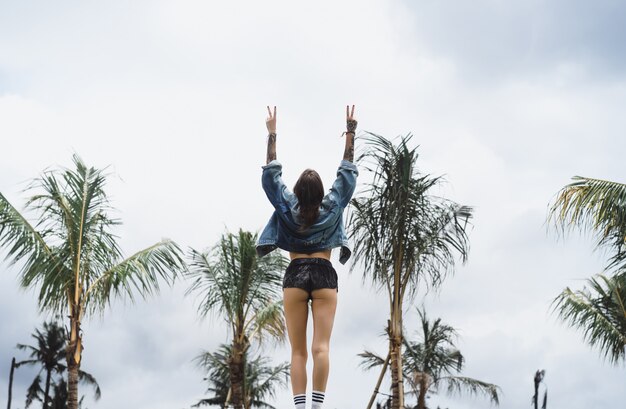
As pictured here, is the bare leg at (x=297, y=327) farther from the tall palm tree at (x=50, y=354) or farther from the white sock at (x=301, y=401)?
the tall palm tree at (x=50, y=354)

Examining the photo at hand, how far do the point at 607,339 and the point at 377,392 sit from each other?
26.2 ft

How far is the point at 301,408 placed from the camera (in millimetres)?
5102

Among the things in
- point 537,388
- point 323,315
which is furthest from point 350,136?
point 537,388

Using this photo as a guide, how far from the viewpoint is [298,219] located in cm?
A: 531

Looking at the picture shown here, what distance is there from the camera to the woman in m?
5.18

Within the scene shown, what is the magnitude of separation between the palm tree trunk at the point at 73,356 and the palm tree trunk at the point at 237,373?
4055mm

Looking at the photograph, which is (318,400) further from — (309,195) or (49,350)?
(49,350)

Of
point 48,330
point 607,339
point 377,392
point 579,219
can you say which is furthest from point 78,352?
point 48,330

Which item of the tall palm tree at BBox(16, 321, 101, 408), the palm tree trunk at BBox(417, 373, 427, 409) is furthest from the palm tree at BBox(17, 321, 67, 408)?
the palm tree trunk at BBox(417, 373, 427, 409)

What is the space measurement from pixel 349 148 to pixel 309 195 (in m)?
0.61

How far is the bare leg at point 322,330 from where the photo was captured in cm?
515

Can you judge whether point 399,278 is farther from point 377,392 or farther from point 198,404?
point 198,404

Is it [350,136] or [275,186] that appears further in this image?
[350,136]

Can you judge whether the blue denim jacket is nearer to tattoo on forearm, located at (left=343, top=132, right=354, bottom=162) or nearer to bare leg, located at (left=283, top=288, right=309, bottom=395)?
tattoo on forearm, located at (left=343, top=132, right=354, bottom=162)
